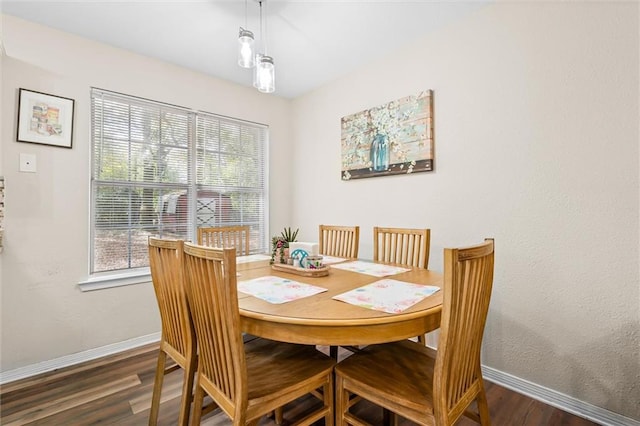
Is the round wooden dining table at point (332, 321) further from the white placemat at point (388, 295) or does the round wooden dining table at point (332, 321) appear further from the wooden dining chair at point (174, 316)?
the wooden dining chair at point (174, 316)

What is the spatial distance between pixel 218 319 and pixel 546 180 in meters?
1.99

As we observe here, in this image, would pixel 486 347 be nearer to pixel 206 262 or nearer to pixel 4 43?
pixel 206 262

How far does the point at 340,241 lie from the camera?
8.09ft

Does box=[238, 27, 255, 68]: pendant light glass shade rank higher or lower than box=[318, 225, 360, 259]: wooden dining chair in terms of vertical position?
higher

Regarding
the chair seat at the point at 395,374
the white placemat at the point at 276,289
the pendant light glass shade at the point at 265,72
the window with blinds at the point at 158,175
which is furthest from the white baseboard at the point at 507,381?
the pendant light glass shade at the point at 265,72

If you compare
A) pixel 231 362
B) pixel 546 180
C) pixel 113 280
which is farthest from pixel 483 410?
pixel 113 280

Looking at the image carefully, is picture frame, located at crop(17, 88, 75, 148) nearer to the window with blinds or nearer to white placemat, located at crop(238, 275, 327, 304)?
the window with blinds

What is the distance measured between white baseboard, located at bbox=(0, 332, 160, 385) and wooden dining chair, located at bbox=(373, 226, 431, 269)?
214 centimetres

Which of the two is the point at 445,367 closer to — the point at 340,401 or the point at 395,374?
the point at 395,374

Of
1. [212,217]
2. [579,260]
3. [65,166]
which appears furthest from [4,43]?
[579,260]

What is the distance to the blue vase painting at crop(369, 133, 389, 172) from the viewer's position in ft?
8.65

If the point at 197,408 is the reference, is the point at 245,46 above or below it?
above

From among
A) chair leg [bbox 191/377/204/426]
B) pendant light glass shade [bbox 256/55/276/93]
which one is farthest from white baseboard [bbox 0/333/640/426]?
pendant light glass shade [bbox 256/55/276/93]

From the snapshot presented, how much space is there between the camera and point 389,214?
105 inches
